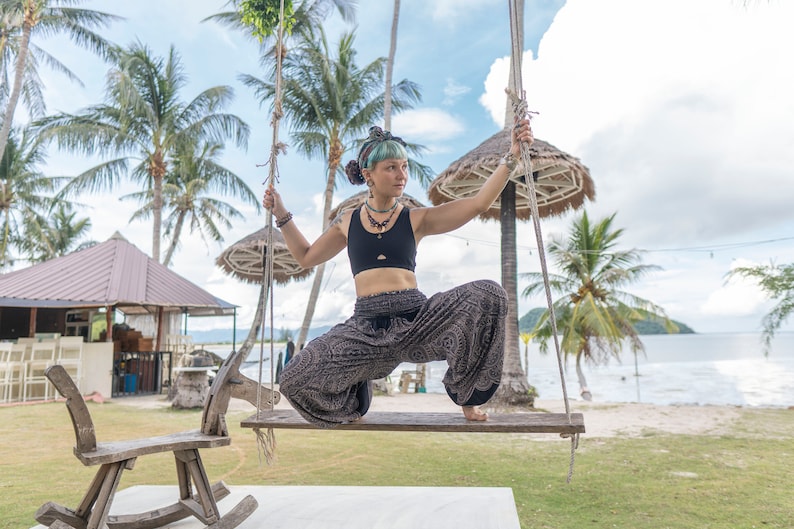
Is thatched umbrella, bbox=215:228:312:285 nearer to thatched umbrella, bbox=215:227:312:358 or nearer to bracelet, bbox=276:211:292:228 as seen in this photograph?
thatched umbrella, bbox=215:227:312:358

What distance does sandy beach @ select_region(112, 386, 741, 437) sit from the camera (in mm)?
7469

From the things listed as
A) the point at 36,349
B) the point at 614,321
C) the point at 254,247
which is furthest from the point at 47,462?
Result: the point at 614,321

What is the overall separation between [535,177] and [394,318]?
23.8ft

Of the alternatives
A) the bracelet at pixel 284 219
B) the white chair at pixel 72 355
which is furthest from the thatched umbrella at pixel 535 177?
the white chair at pixel 72 355

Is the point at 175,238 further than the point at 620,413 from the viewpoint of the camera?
Yes

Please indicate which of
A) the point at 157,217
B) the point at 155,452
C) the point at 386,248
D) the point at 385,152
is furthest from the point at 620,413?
the point at 157,217

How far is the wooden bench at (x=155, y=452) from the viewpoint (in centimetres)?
231

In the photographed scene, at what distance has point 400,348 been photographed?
2393mm

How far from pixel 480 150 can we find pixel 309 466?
5.78 m

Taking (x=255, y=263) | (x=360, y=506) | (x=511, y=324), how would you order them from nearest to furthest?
(x=360, y=506) < (x=511, y=324) < (x=255, y=263)

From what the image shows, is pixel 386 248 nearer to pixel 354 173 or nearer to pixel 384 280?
pixel 384 280

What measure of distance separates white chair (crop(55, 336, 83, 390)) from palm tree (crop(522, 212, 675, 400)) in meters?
11.7

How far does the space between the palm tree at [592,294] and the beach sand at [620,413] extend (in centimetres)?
601

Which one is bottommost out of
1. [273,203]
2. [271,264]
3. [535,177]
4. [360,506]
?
[360,506]
